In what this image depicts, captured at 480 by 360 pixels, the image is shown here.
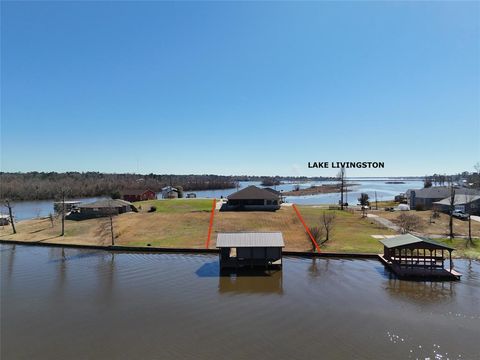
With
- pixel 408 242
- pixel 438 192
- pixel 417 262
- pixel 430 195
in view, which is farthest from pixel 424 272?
pixel 438 192

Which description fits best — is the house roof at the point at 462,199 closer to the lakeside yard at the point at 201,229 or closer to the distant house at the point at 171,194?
the lakeside yard at the point at 201,229

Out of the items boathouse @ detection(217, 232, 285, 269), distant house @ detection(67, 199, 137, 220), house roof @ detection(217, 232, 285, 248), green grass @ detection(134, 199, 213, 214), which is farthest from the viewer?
green grass @ detection(134, 199, 213, 214)

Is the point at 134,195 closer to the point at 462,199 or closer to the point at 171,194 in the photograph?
the point at 171,194

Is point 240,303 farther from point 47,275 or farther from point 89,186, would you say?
point 89,186

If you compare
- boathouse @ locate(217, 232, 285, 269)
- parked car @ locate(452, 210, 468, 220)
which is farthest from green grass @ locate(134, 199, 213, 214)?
parked car @ locate(452, 210, 468, 220)

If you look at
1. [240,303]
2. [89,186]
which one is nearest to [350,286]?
[240,303]

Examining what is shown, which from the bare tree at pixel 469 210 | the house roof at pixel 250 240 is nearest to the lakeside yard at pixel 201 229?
the bare tree at pixel 469 210

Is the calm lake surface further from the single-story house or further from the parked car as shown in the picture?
the single-story house

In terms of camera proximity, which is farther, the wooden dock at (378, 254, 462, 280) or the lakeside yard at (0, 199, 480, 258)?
the lakeside yard at (0, 199, 480, 258)
